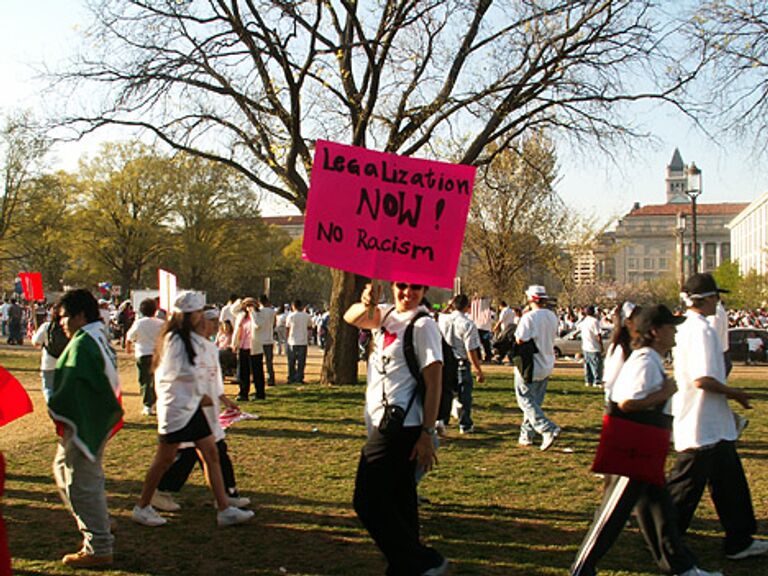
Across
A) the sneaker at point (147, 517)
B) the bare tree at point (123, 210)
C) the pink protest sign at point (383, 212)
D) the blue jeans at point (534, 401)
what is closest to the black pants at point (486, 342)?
the blue jeans at point (534, 401)

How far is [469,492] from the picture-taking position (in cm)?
762

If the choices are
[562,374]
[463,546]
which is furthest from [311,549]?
[562,374]

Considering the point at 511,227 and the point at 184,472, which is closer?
the point at 184,472

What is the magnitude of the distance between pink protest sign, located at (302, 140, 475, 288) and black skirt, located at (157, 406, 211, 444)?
1.63 m

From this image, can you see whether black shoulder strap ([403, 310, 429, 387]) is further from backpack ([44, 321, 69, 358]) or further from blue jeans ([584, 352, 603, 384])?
blue jeans ([584, 352, 603, 384])

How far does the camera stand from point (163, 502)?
Answer: 6.84 m

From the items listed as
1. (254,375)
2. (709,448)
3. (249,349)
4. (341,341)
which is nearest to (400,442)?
(709,448)

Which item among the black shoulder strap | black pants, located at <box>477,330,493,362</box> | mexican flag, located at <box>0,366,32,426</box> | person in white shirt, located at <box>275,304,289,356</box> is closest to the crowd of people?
the black shoulder strap

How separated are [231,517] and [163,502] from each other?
0.73m

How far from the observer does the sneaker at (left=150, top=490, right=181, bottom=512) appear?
683cm

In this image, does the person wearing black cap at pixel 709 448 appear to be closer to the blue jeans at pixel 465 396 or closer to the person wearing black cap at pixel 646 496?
the person wearing black cap at pixel 646 496

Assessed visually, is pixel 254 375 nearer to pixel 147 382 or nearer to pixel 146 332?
pixel 147 382

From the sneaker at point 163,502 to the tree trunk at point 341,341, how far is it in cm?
1002

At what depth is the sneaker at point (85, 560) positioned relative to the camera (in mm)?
5379
